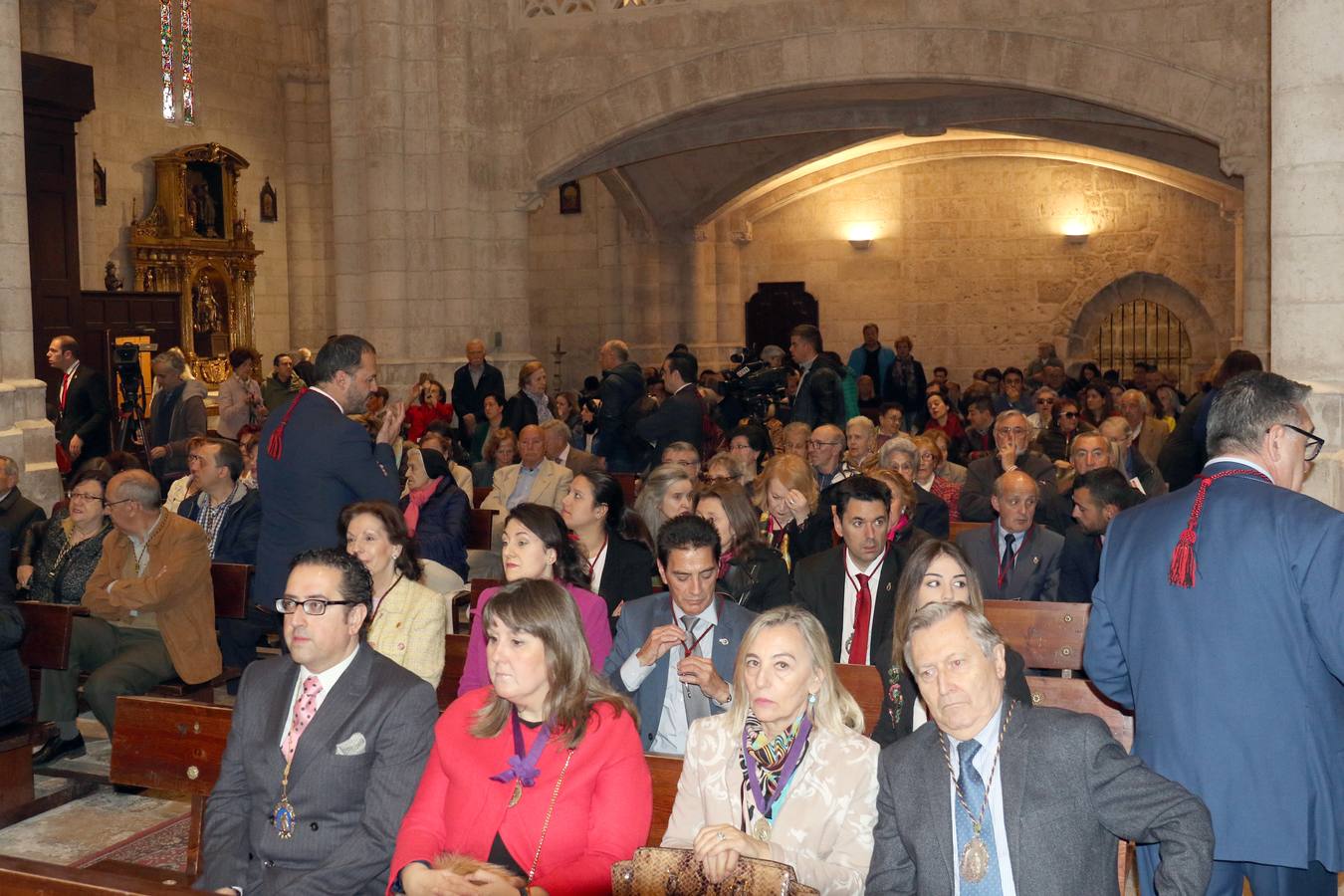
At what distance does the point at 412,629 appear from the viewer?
5.04 m

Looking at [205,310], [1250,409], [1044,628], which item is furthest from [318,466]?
[205,310]

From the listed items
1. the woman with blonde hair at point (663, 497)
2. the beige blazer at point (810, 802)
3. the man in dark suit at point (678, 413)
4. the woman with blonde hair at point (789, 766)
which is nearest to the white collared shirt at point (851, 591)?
the woman with blonde hair at point (663, 497)

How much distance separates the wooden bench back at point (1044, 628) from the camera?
5.70 meters

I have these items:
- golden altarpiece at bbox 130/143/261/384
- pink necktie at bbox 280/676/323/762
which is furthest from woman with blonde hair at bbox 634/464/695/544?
golden altarpiece at bbox 130/143/261/384

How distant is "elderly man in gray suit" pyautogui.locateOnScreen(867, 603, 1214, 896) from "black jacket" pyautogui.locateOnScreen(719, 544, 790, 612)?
8.19ft

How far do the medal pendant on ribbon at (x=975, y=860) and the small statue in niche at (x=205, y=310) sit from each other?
18.5 metres

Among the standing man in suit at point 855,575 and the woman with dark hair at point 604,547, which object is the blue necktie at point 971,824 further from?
the woman with dark hair at point 604,547

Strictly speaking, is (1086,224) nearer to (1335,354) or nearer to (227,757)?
(1335,354)

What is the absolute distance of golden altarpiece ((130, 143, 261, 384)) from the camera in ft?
63.2

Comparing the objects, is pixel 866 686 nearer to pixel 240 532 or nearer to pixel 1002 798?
pixel 1002 798

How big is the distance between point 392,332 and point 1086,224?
39.3 feet

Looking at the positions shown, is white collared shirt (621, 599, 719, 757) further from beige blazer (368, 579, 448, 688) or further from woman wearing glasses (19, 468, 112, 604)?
woman wearing glasses (19, 468, 112, 604)

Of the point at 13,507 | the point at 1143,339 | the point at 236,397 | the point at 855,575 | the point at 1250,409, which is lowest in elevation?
the point at 855,575

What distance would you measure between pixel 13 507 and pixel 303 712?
4.30 m
